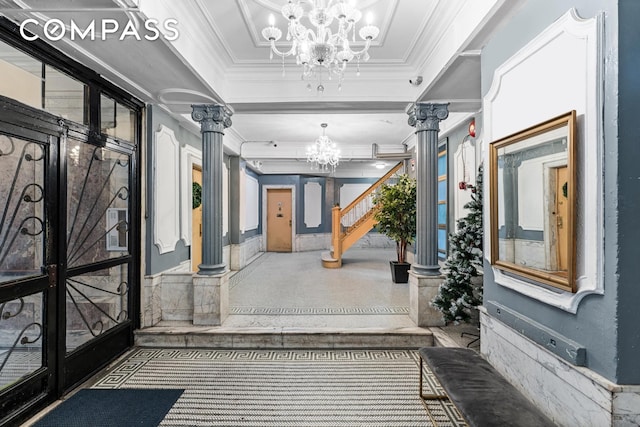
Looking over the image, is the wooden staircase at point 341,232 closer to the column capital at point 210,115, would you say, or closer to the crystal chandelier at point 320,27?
the column capital at point 210,115

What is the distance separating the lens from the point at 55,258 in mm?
2662

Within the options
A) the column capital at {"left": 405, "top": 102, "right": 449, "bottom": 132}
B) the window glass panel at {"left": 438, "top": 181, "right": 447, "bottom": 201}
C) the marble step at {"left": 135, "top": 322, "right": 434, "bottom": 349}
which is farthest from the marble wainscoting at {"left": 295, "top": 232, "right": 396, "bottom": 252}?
the column capital at {"left": 405, "top": 102, "right": 449, "bottom": 132}

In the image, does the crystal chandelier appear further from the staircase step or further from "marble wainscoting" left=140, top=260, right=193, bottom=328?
"marble wainscoting" left=140, top=260, right=193, bottom=328

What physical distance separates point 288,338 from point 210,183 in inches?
81.7

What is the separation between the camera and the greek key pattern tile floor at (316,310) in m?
4.32

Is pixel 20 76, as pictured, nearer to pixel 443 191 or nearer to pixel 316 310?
pixel 316 310

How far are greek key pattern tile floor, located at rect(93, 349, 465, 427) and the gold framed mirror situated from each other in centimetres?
141

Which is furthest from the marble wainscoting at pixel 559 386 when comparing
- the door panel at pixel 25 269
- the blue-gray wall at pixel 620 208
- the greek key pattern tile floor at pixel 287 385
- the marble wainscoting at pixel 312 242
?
the marble wainscoting at pixel 312 242

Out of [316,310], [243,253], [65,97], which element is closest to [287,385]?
[316,310]

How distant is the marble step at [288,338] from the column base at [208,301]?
168mm

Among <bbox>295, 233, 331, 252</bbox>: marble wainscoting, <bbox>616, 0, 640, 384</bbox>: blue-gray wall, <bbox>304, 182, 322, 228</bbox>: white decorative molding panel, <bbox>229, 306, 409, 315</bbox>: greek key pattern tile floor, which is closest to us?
<bbox>616, 0, 640, 384</bbox>: blue-gray wall

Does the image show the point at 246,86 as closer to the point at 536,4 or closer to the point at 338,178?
the point at 536,4

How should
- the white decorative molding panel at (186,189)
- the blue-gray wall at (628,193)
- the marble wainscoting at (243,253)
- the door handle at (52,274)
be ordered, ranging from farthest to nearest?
the marble wainscoting at (243,253), the white decorative molding panel at (186,189), the door handle at (52,274), the blue-gray wall at (628,193)

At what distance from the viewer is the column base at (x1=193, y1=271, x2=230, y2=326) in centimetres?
385
